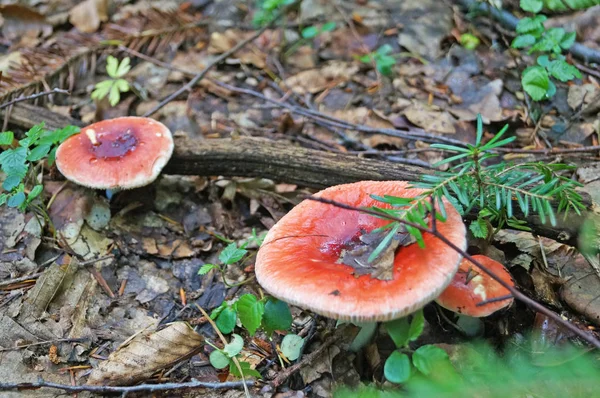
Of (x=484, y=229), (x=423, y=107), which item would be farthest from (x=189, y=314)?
(x=423, y=107)

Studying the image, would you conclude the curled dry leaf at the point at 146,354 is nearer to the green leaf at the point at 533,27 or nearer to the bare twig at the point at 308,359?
the bare twig at the point at 308,359

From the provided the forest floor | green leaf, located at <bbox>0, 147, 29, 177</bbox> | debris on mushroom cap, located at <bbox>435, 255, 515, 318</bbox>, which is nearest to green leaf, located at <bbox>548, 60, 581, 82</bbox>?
the forest floor

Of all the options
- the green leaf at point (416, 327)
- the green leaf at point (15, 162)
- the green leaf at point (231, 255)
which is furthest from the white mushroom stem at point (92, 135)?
the green leaf at point (416, 327)

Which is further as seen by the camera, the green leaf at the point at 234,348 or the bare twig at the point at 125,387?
the green leaf at the point at 234,348

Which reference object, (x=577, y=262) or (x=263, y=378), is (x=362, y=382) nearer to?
(x=263, y=378)

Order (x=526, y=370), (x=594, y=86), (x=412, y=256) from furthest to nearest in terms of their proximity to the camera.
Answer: (x=594, y=86)
(x=412, y=256)
(x=526, y=370)

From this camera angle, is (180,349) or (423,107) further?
(423,107)

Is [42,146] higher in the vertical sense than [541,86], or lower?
lower

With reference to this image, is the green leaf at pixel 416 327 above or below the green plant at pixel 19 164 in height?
above
